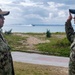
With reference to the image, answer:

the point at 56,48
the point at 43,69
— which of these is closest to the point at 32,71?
the point at 43,69

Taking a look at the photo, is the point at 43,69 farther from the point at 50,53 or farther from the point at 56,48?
the point at 56,48

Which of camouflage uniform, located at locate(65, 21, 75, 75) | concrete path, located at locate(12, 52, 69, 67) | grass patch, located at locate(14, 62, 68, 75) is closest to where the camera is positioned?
camouflage uniform, located at locate(65, 21, 75, 75)

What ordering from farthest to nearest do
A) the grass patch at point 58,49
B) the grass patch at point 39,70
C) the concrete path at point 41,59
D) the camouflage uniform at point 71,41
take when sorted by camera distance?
the grass patch at point 58,49, the concrete path at point 41,59, the grass patch at point 39,70, the camouflage uniform at point 71,41

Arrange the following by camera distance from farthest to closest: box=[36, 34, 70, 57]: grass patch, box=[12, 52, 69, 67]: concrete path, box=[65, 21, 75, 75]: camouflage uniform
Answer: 1. box=[36, 34, 70, 57]: grass patch
2. box=[12, 52, 69, 67]: concrete path
3. box=[65, 21, 75, 75]: camouflage uniform

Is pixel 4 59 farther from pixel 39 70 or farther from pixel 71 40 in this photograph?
pixel 39 70

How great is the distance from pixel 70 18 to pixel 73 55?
74 cm

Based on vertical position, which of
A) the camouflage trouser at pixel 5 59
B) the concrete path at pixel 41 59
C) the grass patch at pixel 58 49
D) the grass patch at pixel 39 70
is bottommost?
the grass patch at pixel 58 49

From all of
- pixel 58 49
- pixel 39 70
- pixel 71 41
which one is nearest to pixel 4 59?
pixel 71 41

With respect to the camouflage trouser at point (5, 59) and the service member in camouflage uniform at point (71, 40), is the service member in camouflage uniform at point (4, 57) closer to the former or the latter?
the camouflage trouser at point (5, 59)

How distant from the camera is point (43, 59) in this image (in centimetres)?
1355

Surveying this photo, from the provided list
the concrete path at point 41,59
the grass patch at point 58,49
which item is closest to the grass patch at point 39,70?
the concrete path at point 41,59

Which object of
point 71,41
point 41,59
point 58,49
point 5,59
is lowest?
point 58,49

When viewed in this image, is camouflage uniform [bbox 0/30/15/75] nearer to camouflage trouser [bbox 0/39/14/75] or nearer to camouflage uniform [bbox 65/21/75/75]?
camouflage trouser [bbox 0/39/14/75]

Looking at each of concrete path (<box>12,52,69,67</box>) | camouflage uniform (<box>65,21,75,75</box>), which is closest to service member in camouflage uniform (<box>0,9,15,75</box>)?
camouflage uniform (<box>65,21,75,75</box>)
